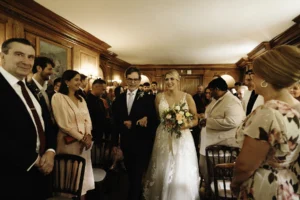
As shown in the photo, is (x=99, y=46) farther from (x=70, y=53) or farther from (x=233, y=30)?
(x=233, y=30)

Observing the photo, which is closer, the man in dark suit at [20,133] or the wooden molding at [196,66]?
the man in dark suit at [20,133]

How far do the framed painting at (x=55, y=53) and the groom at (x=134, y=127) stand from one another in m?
2.63

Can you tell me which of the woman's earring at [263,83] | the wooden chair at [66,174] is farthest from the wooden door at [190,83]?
the woman's earring at [263,83]

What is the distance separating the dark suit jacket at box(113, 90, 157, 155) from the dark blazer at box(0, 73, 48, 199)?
1.29 meters

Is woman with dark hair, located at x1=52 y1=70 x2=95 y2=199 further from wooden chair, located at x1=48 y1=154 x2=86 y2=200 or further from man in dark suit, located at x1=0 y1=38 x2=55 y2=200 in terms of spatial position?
man in dark suit, located at x1=0 y1=38 x2=55 y2=200

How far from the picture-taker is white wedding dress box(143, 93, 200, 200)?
2.66 metres

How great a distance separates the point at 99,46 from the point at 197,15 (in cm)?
354

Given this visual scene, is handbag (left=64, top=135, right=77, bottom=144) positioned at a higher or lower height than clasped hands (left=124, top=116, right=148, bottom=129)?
lower

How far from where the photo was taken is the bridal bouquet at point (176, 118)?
260 centimetres

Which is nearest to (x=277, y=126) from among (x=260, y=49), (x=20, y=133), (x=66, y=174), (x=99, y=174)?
(x=20, y=133)

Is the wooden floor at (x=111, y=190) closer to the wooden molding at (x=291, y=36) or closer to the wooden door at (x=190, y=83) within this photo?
the wooden molding at (x=291, y=36)

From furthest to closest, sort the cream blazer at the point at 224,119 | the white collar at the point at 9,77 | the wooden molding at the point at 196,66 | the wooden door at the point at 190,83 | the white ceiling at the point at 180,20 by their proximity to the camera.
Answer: the wooden door at the point at 190,83, the wooden molding at the point at 196,66, the white ceiling at the point at 180,20, the cream blazer at the point at 224,119, the white collar at the point at 9,77

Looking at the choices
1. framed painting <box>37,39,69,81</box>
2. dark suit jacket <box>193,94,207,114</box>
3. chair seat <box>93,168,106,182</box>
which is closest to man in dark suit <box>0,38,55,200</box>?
chair seat <box>93,168,106,182</box>

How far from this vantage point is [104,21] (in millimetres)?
4934
